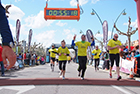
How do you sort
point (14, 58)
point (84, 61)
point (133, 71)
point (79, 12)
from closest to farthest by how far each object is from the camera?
point (14, 58) → point (84, 61) → point (133, 71) → point (79, 12)

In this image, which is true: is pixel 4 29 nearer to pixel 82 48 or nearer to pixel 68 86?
pixel 68 86

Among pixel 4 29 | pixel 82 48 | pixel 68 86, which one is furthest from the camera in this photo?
pixel 82 48

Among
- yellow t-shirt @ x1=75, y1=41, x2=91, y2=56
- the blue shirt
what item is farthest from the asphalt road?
the blue shirt

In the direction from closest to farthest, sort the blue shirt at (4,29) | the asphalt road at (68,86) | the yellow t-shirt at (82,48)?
the blue shirt at (4,29) → the asphalt road at (68,86) → the yellow t-shirt at (82,48)

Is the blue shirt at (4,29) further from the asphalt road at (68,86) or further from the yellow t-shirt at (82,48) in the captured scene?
the yellow t-shirt at (82,48)

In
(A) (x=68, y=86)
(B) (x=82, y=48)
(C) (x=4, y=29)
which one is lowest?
(A) (x=68, y=86)

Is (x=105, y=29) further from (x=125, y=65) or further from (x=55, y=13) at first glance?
(x=125, y=65)

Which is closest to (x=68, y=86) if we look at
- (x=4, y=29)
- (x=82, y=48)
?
(x=82, y=48)

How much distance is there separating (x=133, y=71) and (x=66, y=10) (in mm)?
10902

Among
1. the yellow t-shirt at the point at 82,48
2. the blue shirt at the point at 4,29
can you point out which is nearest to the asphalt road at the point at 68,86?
the yellow t-shirt at the point at 82,48

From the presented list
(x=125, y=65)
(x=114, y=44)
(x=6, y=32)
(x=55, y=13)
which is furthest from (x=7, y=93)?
(x=55, y=13)

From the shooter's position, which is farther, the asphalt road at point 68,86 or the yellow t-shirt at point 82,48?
the yellow t-shirt at point 82,48

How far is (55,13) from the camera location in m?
17.4

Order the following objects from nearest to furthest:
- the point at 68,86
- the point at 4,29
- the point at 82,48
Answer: the point at 4,29, the point at 68,86, the point at 82,48
